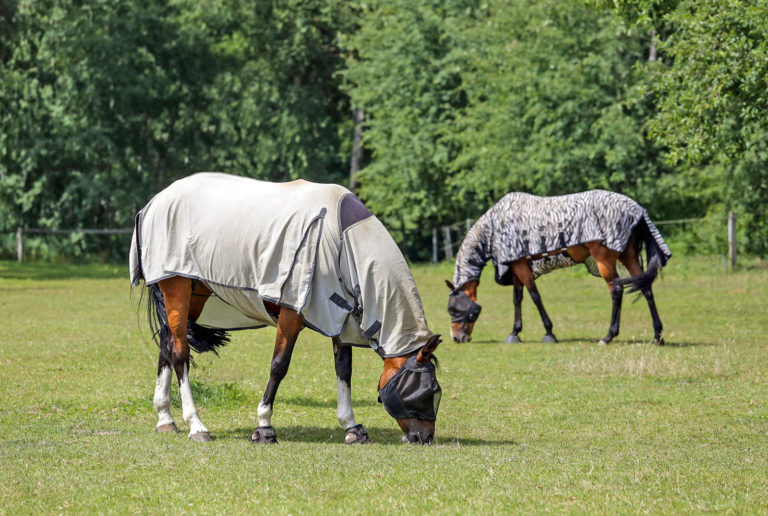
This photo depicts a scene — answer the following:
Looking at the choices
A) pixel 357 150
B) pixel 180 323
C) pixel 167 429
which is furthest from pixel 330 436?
pixel 357 150

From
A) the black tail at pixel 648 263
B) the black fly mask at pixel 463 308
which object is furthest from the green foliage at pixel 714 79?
the black fly mask at pixel 463 308

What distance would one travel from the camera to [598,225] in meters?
15.6

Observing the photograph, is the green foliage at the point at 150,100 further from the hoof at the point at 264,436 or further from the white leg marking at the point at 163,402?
the hoof at the point at 264,436

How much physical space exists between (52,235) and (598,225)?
28.7m

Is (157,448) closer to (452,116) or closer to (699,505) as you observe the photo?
(699,505)

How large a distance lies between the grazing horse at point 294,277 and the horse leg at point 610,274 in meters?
7.74

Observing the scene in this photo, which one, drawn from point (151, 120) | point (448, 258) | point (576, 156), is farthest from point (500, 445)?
point (151, 120)

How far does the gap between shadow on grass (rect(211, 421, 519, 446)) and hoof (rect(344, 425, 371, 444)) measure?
137 millimetres

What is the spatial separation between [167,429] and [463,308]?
8.09 meters

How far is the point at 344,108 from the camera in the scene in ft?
158

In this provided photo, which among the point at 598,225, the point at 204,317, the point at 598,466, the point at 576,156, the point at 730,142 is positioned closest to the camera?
the point at 598,466

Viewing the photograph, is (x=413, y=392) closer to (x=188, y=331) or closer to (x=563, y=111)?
(x=188, y=331)

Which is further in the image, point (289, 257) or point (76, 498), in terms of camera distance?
point (289, 257)

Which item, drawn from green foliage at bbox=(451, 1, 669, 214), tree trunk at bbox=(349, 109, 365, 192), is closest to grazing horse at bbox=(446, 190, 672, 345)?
green foliage at bbox=(451, 1, 669, 214)
